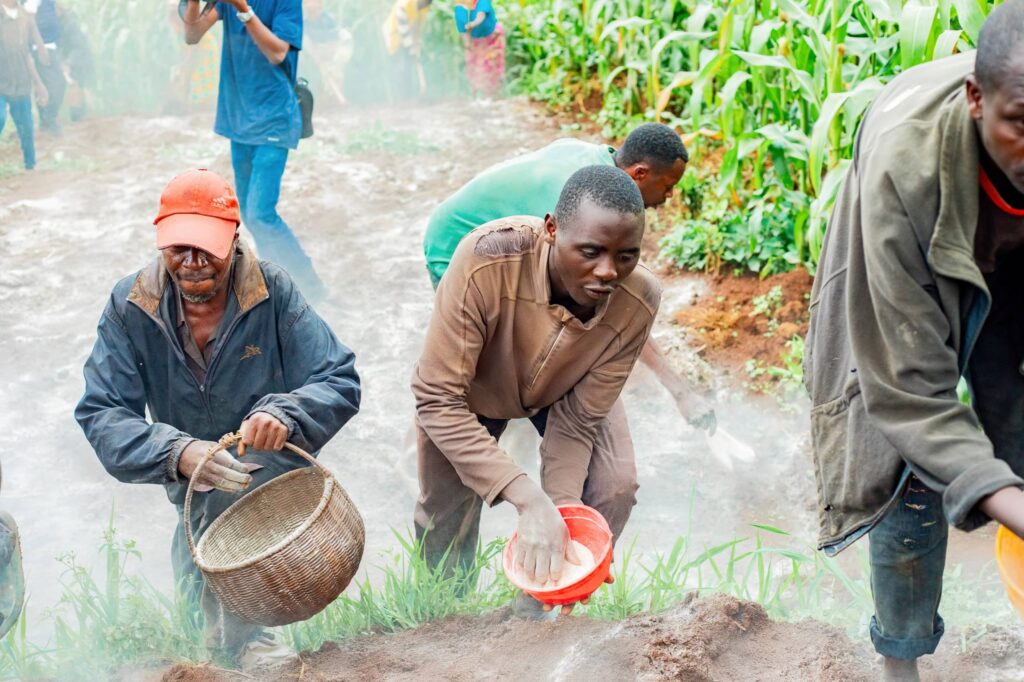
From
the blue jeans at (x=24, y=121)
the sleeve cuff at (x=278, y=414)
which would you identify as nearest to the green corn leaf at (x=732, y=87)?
the sleeve cuff at (x=278, y=414)

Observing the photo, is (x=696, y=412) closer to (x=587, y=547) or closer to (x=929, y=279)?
(x=587, y=547)

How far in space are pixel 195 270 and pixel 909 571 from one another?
1860mm

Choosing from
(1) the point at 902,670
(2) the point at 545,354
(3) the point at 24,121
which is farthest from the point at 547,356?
(3) the point at 24,121

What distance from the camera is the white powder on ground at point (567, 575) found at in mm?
2713

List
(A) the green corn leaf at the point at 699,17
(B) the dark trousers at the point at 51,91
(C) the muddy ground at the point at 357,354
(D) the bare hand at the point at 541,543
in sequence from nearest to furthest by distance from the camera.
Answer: (D) the bare hand at the point at 541,543, (C) the muddy ground at the point at 357,354, (A) the green corn leaf at the point at 699,17, (B) the dark trousers at the point at 51,91

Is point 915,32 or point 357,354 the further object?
point 357,354

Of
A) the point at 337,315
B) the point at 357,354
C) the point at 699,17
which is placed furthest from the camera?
the point at 337,315

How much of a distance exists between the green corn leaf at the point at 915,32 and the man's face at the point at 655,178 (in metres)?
0.99

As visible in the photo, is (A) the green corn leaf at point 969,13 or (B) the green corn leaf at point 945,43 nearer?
(A) the green corn leaf at point 969,13

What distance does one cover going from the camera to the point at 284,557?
8.78ft

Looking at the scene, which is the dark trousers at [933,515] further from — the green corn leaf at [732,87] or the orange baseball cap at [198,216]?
the green corn leaf at [732,87]

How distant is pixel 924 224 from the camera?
1971 mm

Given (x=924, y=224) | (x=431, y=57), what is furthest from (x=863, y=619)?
(x=431, y=57)

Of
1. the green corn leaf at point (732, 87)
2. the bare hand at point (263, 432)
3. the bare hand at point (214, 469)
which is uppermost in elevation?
the green corn leaf at point (732, 87)
